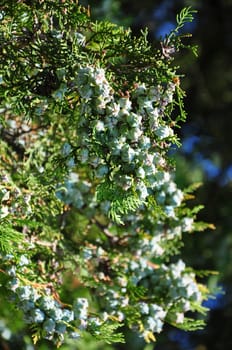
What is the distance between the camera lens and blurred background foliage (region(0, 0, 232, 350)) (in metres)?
2.27

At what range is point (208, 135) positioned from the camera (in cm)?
281

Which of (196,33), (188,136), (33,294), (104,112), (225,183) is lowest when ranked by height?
(33,294)

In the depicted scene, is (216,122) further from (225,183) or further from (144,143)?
(144,143)

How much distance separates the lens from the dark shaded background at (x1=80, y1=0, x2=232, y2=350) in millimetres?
2295

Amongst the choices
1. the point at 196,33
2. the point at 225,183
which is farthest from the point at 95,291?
the point at 196,33

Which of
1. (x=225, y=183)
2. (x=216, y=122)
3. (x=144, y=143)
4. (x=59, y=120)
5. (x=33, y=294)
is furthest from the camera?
(x=216, y=122)

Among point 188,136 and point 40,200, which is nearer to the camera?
point 40,200

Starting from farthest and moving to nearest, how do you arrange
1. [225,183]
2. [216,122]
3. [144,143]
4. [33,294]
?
[216,122] < [225,183] < [33,294] < [144,143]

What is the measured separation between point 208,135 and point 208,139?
21mm

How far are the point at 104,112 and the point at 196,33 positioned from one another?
224 centimetres

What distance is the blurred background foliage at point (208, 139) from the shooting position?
2.27 meters

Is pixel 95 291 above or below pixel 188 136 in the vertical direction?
below

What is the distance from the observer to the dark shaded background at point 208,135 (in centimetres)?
229

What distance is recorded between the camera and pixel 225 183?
8.63ft
